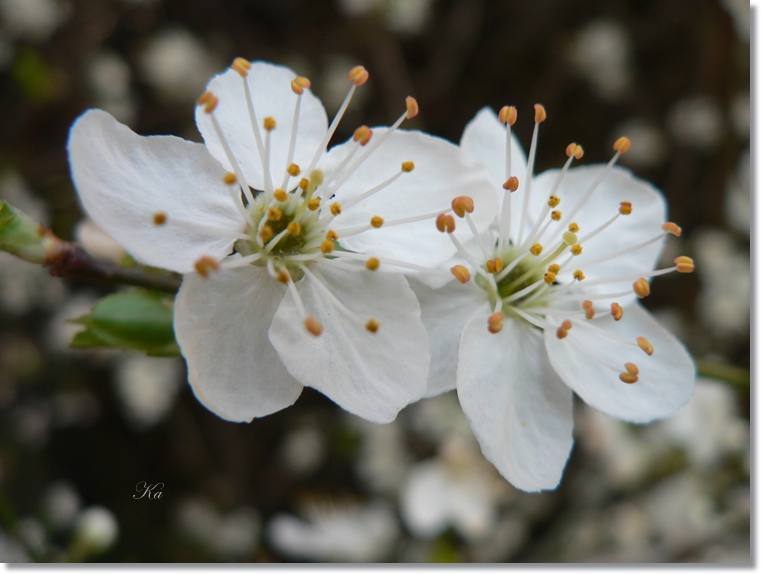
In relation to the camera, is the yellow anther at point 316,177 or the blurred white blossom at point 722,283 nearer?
the yellow anther at point 316,177

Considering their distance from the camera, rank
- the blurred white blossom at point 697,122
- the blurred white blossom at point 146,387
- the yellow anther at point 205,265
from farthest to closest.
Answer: the blurred white blossom at point 697,122 → the blurred white blossom at point 146,387 → the yellow anther at point 205,265

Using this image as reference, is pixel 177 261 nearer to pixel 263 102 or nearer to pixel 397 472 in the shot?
pixel 263 102

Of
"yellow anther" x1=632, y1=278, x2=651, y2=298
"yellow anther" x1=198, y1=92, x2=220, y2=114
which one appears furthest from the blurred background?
"yellow anther" x1=198, y1=92, x2=220, y2=114

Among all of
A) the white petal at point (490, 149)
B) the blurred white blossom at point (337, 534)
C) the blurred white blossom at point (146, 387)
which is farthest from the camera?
the blurred white blossom at point (146, 387)

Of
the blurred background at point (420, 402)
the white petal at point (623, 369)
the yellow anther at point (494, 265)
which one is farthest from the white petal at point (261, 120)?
the blurred background at point (420, 402)

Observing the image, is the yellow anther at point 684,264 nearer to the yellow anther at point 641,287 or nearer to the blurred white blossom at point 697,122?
the yellow anther at point 641,287

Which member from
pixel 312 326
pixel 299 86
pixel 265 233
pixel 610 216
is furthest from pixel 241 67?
pixel 610 216

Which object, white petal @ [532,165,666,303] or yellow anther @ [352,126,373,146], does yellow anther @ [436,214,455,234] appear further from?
white petal @ [532,165,666,303]
